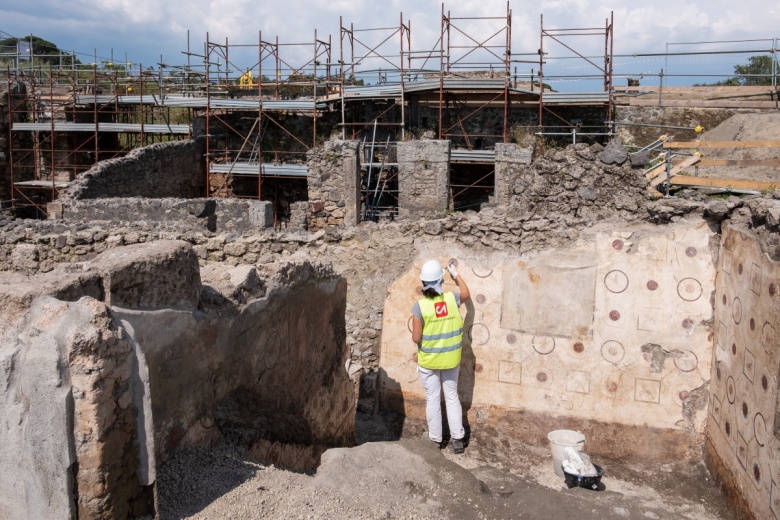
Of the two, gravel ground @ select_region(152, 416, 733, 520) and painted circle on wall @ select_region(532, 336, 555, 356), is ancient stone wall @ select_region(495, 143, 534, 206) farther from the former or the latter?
gravel ground @ select_region(152, 416, 733, 520)

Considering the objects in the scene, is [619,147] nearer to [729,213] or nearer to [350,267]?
[729,213]

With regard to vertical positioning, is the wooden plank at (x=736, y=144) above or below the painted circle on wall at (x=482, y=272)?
above

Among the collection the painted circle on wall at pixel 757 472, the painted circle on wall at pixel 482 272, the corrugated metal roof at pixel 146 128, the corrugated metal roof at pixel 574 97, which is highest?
the corrugated metal roof at pixel 574 97

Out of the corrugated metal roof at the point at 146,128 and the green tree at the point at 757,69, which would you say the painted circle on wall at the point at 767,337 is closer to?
the corrugated metal roof at the point at 146,128

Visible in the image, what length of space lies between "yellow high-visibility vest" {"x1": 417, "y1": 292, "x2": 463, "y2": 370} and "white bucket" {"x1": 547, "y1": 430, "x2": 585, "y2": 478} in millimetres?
955

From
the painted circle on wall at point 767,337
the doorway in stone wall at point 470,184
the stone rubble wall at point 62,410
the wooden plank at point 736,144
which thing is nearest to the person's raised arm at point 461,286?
the painted circle on wall at point 767,337

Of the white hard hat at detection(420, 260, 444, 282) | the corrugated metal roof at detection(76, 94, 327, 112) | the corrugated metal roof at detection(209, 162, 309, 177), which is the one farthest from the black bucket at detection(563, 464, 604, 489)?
the corrugated metal roof at detection(76, 94, 327, 112)

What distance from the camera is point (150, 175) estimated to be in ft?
52.3

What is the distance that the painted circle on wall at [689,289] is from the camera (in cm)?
601

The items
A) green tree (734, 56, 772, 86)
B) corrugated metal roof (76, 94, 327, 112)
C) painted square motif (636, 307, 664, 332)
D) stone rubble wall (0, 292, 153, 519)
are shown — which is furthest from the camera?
green tree (734, 56, 772, 86)

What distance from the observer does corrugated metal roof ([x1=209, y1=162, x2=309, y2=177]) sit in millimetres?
17500

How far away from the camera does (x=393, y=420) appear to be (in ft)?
22.3

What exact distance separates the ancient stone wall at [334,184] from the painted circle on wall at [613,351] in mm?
8287

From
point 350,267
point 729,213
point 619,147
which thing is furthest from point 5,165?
point 729,213
